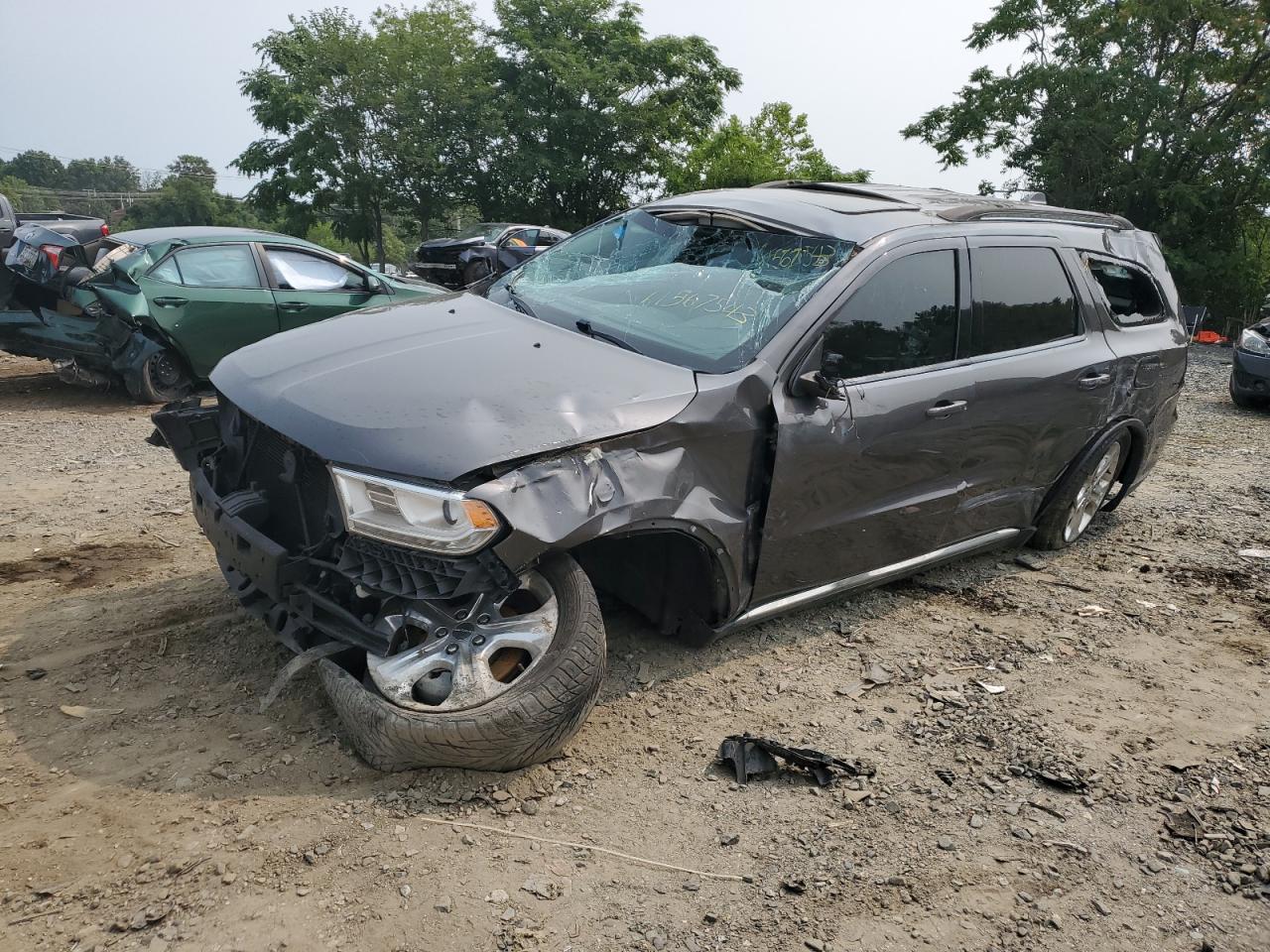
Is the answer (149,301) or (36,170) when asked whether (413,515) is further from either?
(36,170)

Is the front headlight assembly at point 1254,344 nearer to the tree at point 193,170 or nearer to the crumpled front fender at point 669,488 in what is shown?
the crumpled front fender at point 669,488

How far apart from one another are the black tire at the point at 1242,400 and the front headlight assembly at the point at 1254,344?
0.33 metres

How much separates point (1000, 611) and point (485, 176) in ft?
100

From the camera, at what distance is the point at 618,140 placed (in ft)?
105

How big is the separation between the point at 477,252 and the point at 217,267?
11.0m

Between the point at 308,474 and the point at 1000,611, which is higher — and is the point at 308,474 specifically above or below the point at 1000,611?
above

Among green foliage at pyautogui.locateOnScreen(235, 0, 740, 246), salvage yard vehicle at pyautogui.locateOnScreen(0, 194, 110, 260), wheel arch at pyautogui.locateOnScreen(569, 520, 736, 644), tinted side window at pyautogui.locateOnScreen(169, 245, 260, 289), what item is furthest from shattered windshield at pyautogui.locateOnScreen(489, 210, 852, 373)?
green foliage at pyautogui.locateOnScreen(235, 0, 740, 246)

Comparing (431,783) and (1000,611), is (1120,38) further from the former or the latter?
(431,783)

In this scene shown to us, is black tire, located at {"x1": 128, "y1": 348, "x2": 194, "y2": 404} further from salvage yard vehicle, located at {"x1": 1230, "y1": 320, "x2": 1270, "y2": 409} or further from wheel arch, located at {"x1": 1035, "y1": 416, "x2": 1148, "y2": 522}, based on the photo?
salvage yard vehicle, located at {"x1": 1230, "y1": 320, "x2": 1270, "y2": 409}

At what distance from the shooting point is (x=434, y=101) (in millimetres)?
30578

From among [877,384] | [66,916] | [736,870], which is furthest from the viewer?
[877,384]

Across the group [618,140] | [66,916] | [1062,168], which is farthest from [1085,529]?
[618,140]

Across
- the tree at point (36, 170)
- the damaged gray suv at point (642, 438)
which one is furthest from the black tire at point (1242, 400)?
the tree at point (36, 170)

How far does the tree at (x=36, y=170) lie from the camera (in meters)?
85.3
